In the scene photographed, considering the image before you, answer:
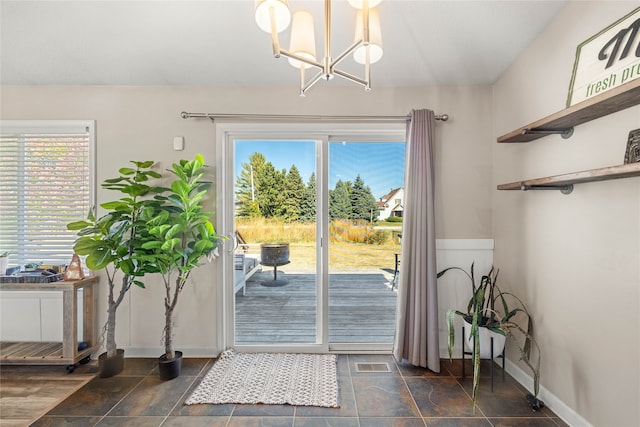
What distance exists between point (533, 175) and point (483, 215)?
623 mm

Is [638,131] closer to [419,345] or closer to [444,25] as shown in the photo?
[444,25]

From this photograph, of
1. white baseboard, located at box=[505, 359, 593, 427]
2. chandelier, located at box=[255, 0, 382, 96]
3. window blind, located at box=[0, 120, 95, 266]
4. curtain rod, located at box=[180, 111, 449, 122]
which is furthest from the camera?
window blind, located at box=[0, 120, 95, 266]

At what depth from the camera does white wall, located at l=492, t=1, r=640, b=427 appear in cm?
149

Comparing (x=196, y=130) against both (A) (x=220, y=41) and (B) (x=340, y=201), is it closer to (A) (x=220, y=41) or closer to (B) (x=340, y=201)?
(A) (x=220, y=41)

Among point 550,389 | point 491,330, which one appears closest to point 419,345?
point 491,330

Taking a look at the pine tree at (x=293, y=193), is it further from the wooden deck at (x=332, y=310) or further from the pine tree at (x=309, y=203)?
the wooden deck at (x=332, y=310)

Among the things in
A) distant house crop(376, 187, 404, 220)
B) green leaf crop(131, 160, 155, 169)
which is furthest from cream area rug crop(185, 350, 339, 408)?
green leaf crop(131, 160, 155, 169)

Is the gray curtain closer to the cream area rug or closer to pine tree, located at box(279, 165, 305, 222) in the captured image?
the cream area rug

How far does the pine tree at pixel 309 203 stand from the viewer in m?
2.80

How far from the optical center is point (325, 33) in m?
1.21

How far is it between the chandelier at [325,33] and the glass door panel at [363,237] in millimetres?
1420

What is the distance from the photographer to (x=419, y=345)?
8.16ft

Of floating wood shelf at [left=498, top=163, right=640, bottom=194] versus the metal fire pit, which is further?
the metal fire pit

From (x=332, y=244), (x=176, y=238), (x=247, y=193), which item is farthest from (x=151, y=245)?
(x=332, y=244)
